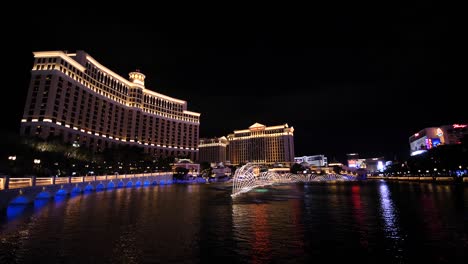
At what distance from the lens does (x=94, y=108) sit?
133875mm

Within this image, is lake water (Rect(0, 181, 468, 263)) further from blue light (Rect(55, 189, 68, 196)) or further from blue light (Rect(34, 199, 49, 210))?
blue light (Rect(55, 189, 68, 196))

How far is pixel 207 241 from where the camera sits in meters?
16.3

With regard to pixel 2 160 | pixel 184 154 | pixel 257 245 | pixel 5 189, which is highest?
pixel 184 154

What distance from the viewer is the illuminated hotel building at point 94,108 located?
108 metres

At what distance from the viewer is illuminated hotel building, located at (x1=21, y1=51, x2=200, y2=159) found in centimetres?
10762

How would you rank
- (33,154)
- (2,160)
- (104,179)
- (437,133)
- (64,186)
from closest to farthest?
(64,186) → (2,160) → (33,154) → (104,179) → (437,133)

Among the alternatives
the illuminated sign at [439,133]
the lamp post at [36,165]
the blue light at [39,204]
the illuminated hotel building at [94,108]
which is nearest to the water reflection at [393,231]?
the blue light at [39,204]

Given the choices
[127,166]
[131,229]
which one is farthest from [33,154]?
[131,229]

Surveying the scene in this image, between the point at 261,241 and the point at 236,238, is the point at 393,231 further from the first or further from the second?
the point at 236,238

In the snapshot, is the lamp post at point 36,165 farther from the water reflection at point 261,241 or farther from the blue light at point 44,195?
the water reflection at point 261,241

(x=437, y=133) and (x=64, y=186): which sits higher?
(x=437, y=133)

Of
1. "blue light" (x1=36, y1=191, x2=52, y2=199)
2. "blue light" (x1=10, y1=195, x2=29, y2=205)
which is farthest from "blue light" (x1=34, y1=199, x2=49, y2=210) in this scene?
"blue light" (x1=36, y1=191, x2=52, y2=199)

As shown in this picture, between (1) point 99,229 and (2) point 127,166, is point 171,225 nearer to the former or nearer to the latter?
(1) point 99,229

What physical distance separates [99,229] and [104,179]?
5309cm
